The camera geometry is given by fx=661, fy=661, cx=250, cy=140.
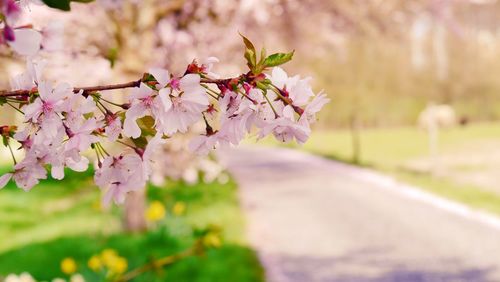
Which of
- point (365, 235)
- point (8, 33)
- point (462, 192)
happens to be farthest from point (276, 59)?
point (462, 192)

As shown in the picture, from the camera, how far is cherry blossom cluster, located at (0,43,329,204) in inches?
54.2

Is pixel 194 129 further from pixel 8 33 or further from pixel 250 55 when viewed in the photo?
pixel 8 33

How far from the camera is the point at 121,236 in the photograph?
29.3 feet

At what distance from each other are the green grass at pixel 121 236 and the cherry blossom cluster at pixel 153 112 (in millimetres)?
3093

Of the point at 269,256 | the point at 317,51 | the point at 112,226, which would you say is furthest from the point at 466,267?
the point at 317,51

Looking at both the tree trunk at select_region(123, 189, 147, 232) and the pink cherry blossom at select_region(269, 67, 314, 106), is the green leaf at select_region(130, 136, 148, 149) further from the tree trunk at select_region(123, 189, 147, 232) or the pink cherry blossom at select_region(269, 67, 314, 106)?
the tree trunk at select_region(123, 189, 147, 232)

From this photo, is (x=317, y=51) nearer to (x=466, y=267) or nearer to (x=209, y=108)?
(x=466, y=267)

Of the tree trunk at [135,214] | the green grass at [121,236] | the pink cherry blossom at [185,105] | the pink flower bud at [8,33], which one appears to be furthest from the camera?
the tree trunk at [135,214]

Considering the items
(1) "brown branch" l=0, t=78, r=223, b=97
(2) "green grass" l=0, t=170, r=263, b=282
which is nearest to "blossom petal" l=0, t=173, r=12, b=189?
(1) "brown branch" l=0, t=78, r=223, b=97

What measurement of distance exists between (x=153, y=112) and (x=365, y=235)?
8417mm

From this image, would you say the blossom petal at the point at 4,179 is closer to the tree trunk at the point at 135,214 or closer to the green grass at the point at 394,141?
the tree trunk at the point at 135,214

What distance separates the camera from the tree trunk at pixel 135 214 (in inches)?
364

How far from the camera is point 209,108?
5.14 feet

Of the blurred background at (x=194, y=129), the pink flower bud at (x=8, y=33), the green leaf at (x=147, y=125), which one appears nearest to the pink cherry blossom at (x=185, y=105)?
the green leaf at (x=147, y=125)
